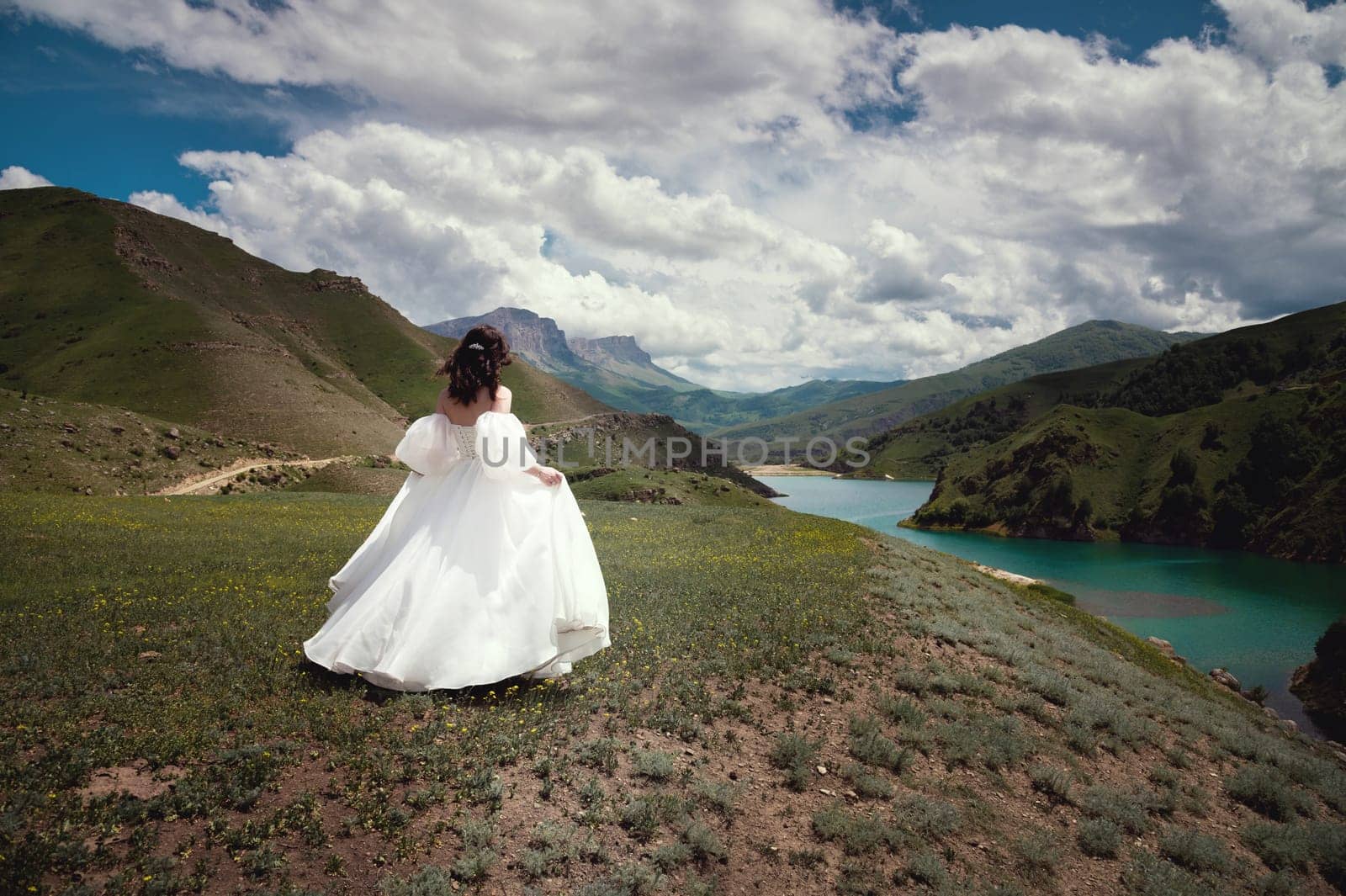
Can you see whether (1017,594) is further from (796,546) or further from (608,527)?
(608,527)

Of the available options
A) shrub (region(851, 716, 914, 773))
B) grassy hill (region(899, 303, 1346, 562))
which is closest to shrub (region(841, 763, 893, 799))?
shrub (region(851, 716, 914, 773))

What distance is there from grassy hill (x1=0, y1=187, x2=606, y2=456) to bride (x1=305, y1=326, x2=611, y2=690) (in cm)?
7159

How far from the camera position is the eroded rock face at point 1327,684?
3647 centimetres

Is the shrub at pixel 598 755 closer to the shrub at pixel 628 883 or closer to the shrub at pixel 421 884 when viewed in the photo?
the shrub at pixel 628 883

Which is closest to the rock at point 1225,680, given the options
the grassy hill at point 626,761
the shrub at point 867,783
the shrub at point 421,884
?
the grassy hill at point 626,761

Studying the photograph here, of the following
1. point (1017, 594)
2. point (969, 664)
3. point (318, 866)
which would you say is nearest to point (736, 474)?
point (1017, 594)

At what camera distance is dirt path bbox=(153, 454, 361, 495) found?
47.0 meters

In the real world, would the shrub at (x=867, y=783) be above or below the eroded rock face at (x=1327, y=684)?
above

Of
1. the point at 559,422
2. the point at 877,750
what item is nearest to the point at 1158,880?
the point at 877,750

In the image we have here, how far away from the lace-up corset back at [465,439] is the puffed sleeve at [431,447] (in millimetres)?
66

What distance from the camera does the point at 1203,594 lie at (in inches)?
2847

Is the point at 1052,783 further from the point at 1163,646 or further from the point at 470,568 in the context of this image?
the point at 1163,646

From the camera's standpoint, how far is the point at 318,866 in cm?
563

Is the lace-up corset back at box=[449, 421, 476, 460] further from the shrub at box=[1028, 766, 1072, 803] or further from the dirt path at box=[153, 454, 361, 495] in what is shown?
the dirt path at box=[153, 454, 361, 495]
